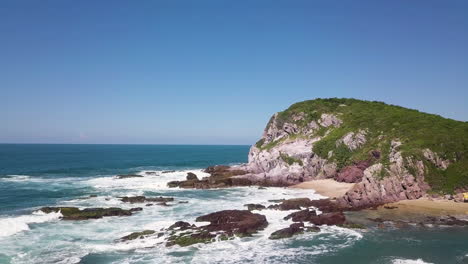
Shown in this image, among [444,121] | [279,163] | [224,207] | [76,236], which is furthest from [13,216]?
[444,121]

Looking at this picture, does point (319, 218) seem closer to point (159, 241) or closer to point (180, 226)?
point (180, 226)

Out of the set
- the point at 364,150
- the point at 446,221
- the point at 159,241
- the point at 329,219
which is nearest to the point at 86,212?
the point at 159,241

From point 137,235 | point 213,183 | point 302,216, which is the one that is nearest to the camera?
point 137,235

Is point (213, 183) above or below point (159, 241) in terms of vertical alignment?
above

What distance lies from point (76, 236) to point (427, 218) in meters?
37.0

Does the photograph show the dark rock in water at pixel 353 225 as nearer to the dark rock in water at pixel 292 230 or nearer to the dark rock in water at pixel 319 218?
the dark rock in water at pixel 319 218

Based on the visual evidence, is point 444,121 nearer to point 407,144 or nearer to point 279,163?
point 407,144

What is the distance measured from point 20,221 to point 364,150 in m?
52.0

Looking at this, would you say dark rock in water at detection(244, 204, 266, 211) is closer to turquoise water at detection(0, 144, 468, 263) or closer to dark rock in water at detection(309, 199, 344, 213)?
turquoise water at detection(0, 144, 468, 263)

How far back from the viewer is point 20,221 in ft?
135

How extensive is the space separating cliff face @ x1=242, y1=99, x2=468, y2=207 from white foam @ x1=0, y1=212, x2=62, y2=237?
36.8 meters

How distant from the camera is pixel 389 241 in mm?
32625

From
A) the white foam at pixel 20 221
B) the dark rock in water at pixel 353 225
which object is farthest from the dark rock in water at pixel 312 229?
the white foam at pixel 20 221

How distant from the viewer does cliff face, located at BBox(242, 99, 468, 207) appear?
157ft
